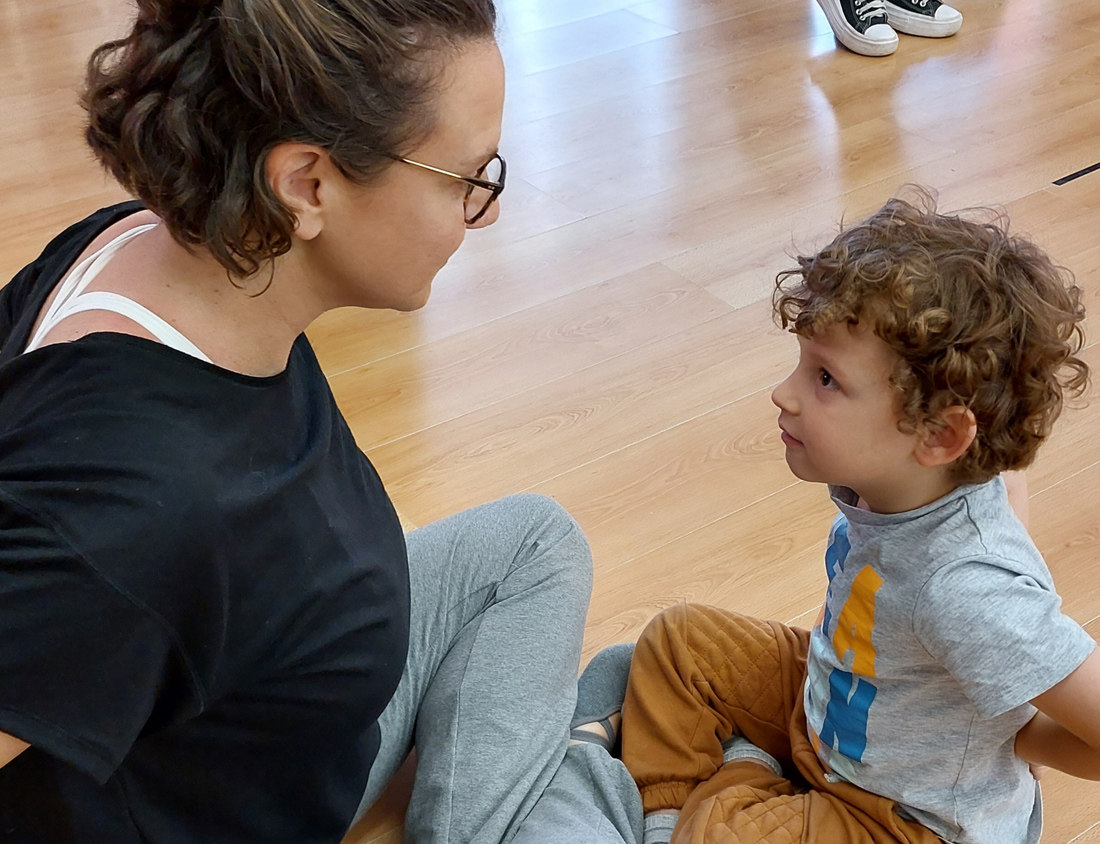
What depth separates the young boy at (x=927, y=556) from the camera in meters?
0.96

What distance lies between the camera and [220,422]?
809 mm

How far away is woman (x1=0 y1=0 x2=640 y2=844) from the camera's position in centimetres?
71

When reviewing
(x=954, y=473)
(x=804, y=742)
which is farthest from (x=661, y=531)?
(x=954, y=473)

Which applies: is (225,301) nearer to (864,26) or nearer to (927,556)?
(927,556)

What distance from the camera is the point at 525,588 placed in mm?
1312

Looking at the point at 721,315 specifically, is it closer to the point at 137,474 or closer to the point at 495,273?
the point at 495,273

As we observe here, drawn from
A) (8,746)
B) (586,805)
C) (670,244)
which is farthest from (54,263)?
(670,244)

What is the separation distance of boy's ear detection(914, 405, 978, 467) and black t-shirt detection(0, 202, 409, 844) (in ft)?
1.53

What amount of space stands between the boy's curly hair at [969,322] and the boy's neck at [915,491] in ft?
0.05

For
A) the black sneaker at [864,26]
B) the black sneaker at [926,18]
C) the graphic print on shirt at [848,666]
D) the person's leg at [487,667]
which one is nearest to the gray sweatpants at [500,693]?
the person's leg at [487,667]

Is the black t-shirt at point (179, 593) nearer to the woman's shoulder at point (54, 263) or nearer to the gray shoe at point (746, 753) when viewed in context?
the woman's shoulder at point (54, 263)

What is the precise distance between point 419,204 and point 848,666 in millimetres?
596

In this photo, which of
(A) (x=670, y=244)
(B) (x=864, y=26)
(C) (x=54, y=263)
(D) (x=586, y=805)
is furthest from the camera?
(B) (x=864, y=26)

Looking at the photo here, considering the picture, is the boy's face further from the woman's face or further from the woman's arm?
the woman's arm
